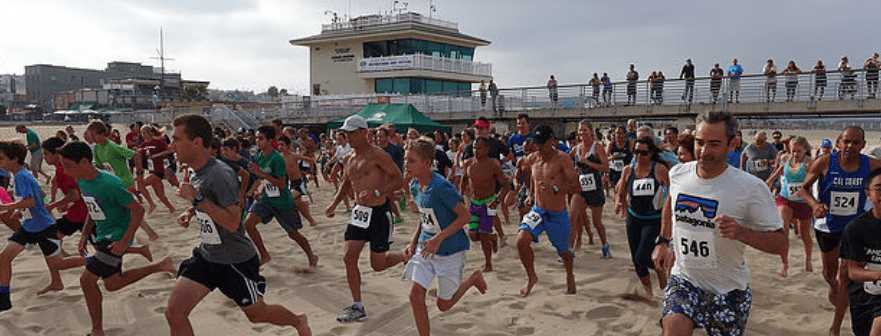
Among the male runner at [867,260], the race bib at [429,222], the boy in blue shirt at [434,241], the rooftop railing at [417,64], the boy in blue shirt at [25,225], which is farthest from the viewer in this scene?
the rooftop railing at [417,64]

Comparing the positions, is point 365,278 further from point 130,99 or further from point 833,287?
point 130,99

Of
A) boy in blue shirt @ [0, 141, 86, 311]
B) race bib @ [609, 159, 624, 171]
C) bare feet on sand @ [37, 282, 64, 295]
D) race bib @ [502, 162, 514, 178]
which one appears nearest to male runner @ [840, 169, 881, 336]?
race bib @ [502, 162, 514, 178]

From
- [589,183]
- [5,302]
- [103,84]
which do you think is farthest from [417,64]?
[103,84]

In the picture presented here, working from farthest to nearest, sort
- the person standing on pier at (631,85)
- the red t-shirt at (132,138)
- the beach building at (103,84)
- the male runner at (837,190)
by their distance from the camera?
the beach building at (103,84)
the person standing on pier at (631,85)
the red t-shirt at (132,138)
the male runner at (837,190)

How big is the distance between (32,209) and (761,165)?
408 inches

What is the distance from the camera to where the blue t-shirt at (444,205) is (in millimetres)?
4043

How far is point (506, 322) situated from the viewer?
4773 mm

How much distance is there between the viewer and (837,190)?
Result: 15.4 ft

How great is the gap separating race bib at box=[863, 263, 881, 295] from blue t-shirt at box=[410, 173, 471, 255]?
2.37 m

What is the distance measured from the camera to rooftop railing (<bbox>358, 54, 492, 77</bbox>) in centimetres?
3862

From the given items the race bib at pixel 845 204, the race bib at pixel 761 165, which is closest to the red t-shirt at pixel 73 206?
the race bib at pixel 845 204

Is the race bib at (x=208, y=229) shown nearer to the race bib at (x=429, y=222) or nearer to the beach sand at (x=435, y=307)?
the beach sand at (x=435, y=307)

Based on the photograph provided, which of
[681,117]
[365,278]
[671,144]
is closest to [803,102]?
[681,117]

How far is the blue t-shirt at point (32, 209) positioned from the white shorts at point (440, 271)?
348cm
